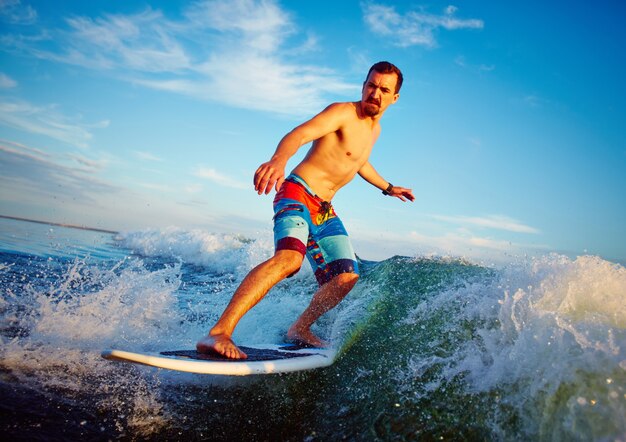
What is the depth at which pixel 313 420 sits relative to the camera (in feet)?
8.09

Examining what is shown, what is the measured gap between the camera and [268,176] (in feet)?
8.44

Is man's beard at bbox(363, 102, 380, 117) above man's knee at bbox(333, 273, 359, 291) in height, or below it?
above

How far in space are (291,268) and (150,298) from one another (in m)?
2.53

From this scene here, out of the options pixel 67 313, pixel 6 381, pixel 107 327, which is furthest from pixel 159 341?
pixel 6 381

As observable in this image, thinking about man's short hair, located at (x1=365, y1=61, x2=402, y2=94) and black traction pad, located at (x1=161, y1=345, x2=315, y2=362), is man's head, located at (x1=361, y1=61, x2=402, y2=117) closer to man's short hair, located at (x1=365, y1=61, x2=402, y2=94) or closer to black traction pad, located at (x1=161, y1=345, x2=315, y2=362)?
man's short hair, located at (x1=365, y1=61, x2=402, y2=94)

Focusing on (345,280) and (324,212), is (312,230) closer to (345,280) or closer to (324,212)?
(324,212)

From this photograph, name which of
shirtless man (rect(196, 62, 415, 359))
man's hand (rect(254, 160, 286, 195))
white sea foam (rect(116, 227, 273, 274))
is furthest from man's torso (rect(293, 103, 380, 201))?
white sea foam (rect(116, 227, 273, 274))

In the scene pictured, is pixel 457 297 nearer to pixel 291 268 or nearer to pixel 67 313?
pixel 291 268

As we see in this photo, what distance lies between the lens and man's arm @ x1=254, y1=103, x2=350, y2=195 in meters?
2.56

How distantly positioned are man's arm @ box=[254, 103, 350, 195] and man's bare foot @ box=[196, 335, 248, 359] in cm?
110

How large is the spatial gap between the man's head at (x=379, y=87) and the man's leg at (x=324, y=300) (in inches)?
64.0

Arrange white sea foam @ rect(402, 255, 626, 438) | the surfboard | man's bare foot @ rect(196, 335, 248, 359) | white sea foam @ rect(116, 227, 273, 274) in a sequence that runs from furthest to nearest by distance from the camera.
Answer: white sea foam @ rect(116, 227, 273, 274), man's bare foot @ rect(196, 335, 248, 359), the surfboard, white sea foam @ rect(402, 255, 626, 438)

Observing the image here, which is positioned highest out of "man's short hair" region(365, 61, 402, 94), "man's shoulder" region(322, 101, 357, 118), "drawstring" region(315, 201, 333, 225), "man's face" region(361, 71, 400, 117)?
"man's short hair" region(365, 61, 402, 94)

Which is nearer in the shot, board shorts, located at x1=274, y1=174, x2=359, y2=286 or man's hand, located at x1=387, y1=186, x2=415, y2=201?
board shorts, located at x1=274, y1=174, x2=359, y2=286
